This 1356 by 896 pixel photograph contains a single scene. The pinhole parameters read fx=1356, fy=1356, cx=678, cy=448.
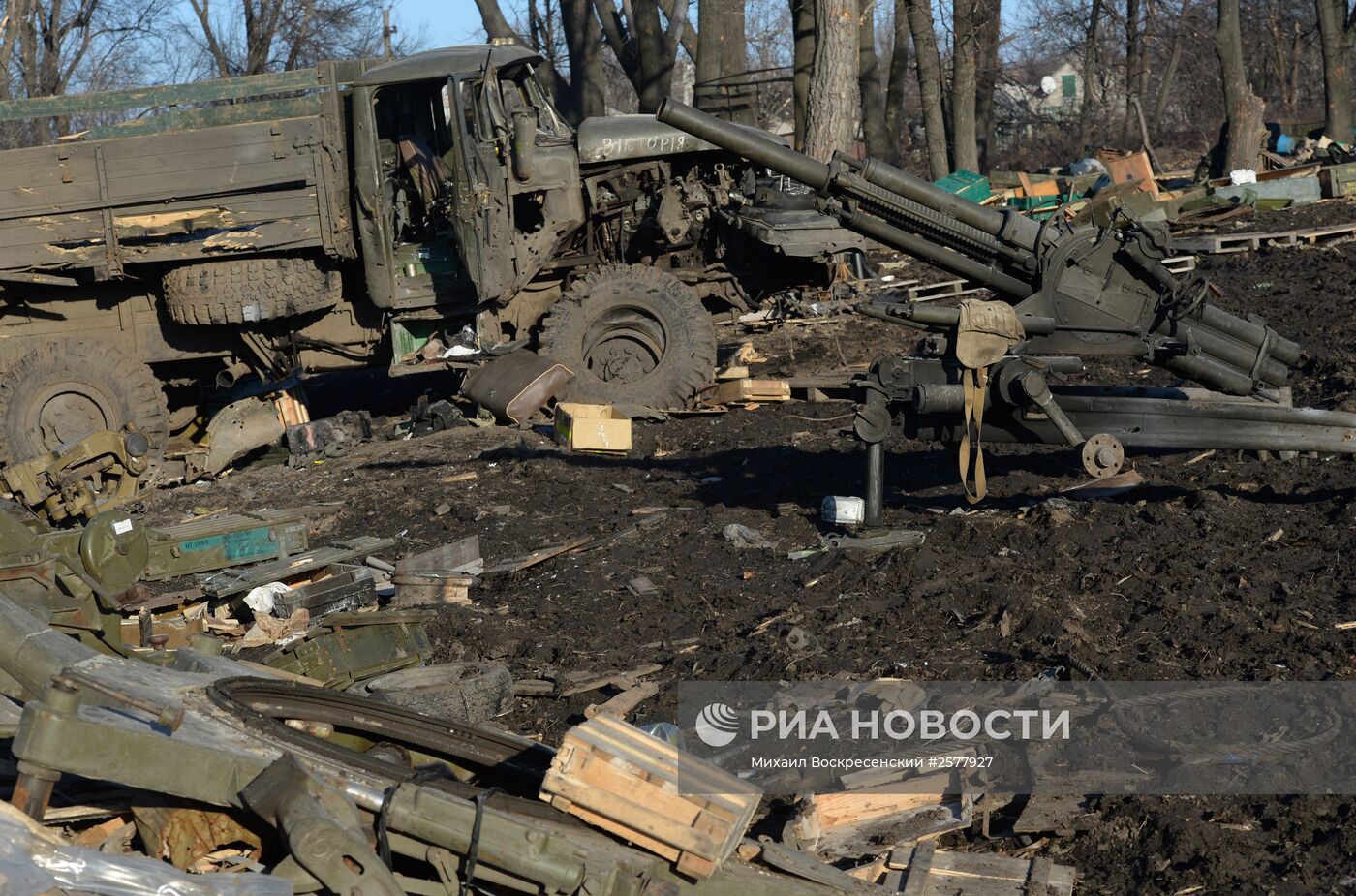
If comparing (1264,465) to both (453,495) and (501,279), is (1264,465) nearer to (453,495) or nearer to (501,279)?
(453,495)

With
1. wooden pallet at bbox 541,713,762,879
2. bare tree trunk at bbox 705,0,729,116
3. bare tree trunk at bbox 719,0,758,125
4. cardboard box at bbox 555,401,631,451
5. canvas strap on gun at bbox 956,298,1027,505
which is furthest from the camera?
bare tree trunk at bbox 719,0,758,125

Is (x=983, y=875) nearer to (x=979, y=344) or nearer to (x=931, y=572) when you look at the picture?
(x=931, y=572)

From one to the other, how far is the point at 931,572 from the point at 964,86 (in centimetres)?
1831

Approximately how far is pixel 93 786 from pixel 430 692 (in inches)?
71.6

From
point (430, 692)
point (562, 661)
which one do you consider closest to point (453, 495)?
point (562, 661)

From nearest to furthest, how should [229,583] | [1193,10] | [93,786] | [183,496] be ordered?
[93,786], [229,583], [183,496], [1193,10]

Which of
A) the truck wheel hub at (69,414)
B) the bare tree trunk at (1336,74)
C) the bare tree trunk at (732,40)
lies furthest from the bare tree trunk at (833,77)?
the bare tree trunk at (1336,74)

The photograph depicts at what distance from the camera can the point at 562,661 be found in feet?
21.3

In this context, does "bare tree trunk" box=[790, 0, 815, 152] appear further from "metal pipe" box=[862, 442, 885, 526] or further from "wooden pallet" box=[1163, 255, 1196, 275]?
"metal pipe" box=[862, 442, 885, 526]

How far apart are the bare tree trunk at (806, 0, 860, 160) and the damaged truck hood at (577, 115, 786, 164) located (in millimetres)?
4327

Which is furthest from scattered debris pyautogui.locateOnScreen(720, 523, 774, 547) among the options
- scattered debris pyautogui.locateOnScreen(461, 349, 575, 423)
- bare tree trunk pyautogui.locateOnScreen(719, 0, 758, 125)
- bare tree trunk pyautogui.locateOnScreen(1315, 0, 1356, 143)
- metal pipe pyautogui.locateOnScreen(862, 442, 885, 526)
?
bare tree trunk pyautogui.locateOnScreen(1315, 0, 1356, 143)

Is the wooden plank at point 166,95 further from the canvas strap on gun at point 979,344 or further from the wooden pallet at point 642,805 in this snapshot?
the wooden pallet at point 642,805

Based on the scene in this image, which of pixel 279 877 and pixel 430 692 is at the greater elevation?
pixel 279 877

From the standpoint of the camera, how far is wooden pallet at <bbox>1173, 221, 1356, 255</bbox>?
15141mm
